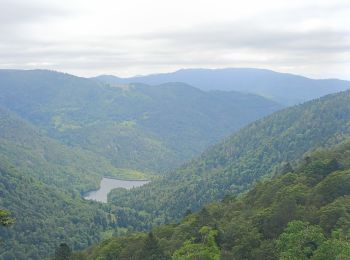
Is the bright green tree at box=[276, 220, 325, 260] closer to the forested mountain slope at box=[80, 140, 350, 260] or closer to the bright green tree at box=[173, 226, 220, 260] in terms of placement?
the forested mountain slope at box=[80, 140, 350, 260]

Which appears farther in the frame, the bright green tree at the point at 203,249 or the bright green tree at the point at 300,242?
the bright green tree at the point at 203,249

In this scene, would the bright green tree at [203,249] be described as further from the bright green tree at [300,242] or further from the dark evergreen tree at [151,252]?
the bright green tree at [300,242]

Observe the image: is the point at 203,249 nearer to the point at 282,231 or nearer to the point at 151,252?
the point at 151,252

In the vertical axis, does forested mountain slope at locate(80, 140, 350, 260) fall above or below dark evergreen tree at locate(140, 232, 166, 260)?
above

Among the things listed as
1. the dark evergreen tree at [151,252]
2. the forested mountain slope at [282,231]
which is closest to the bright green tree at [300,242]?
the forested mountain slope at [282,231]

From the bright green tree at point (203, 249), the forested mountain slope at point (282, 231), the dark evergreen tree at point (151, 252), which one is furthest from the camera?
the dark evergreen tree at point (151, 252)

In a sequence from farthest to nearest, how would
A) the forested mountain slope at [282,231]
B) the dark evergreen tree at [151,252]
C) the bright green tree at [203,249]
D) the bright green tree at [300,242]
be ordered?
the dark evergreen tree at [151,252] → the bright green tree at [203,249] → the forested mountain slope at [282,231] → the bright green tree at [300,242]

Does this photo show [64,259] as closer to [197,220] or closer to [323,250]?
[197,220]

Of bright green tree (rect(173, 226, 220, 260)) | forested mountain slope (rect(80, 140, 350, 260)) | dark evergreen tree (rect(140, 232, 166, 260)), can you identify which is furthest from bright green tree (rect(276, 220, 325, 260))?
dark evergreen tree (rect(140, 232, 166, 260))

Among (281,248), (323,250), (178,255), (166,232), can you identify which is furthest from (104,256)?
(323,250)
